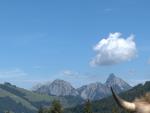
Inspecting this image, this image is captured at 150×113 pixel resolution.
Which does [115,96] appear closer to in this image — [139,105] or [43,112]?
[139,105]

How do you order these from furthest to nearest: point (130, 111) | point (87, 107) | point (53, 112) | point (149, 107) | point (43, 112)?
point (43, 112) < point (87, 107) < point (53, 112) < point (130, 111) < point (149, 107)

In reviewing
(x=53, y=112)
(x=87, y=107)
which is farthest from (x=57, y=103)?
(x=87, y=107)

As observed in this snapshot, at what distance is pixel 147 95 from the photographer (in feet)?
25.3

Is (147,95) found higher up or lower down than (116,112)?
lower down

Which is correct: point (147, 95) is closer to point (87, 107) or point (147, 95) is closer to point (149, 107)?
point (149, 107)

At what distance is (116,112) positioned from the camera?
5290 inches

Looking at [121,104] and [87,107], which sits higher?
[87,107]

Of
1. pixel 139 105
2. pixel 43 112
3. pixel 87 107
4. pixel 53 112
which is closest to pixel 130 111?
pixel 139 105

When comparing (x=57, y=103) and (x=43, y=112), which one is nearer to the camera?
(x=57, y=103)

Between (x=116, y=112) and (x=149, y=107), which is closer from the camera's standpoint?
(x=149, y=107)

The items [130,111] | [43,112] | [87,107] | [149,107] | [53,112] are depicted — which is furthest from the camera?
[43,112]

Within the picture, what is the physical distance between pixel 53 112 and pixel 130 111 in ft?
305

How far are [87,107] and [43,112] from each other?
1760 cm

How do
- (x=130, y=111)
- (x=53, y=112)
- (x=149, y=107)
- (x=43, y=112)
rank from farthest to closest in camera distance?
(x=43, y=112), (x=53, y=112), (x=130, y=111), (x=149, y=107)
